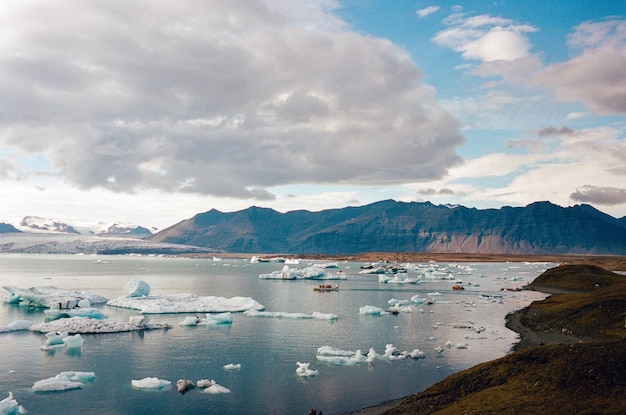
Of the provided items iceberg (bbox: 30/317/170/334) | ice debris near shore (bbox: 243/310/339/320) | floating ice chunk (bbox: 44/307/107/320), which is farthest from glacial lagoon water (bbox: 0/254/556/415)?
floating ice chunk (bbox: 44/307/107/320)

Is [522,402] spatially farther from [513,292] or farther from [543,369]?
[513,292]

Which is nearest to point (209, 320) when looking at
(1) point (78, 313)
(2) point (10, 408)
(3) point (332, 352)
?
(1) point (78, 313)

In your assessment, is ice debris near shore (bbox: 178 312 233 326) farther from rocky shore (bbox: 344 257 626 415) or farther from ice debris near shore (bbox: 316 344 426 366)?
rocky shore (bbox: 344 257 626 415)

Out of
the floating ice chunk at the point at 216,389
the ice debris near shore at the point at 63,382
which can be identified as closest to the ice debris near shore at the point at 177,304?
the ice debris near shore at the point at 63,382

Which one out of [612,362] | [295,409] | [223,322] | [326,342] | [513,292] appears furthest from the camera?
[513,292]

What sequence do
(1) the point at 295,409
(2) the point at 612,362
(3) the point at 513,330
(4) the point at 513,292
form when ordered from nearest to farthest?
(2) the point at 612,362 → (1) the point at 295,409 → (3) the point at 513,330 → (4) the point at 513,292

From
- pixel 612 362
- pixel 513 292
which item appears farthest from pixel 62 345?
pixel 513 292

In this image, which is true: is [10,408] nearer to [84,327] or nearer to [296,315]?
[84,327]

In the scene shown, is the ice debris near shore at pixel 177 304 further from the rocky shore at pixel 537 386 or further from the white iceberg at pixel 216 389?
A: the rocky shore at pixel 537 386
